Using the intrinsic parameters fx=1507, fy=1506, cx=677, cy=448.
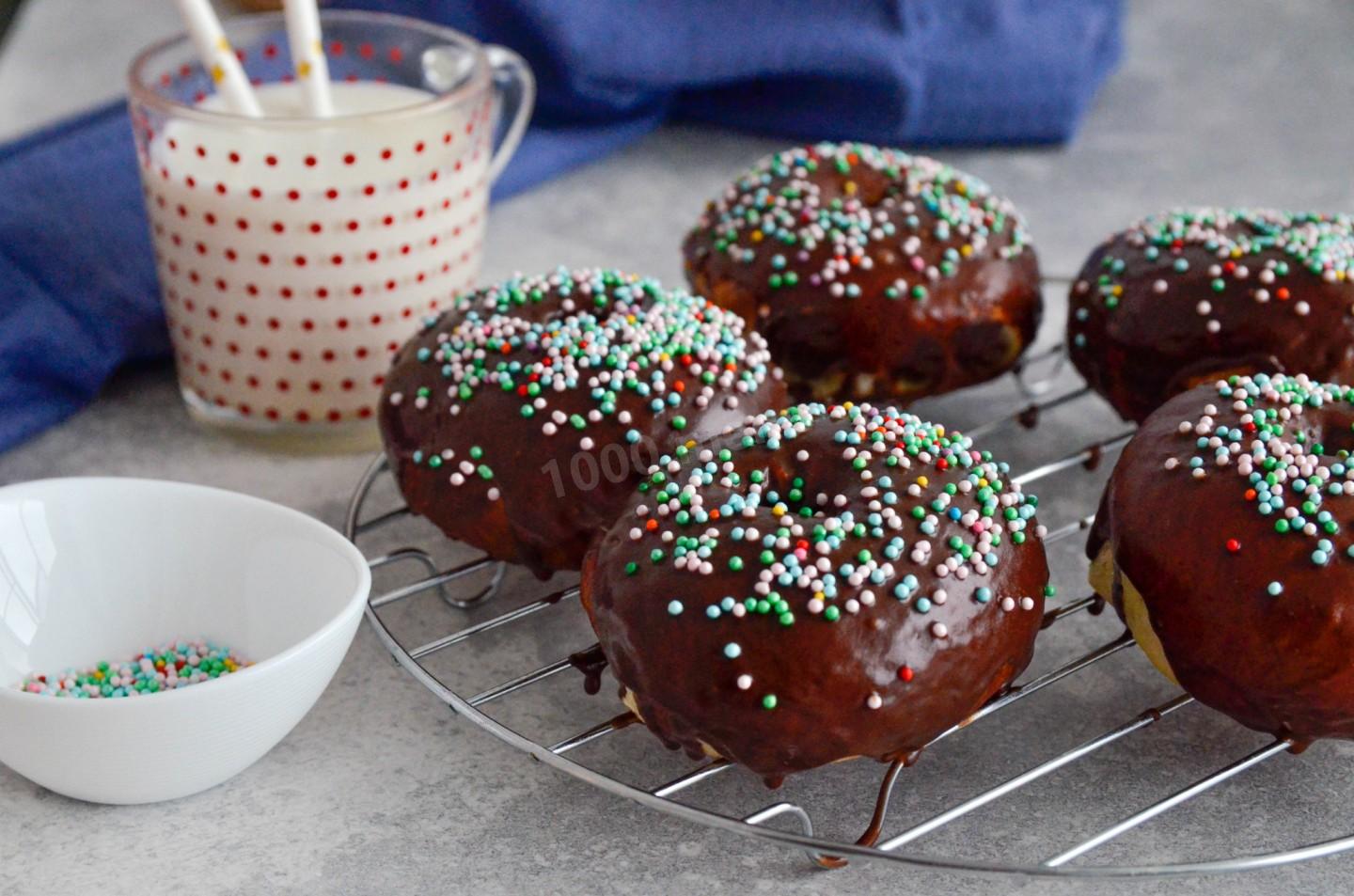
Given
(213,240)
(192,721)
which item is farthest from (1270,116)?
(192,721)

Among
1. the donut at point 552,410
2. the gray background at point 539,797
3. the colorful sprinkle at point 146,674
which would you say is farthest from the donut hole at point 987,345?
the colorful sprinkle at point 146,674

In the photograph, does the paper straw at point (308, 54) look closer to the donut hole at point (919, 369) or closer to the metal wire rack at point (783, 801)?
the metal wire rack at point (783, 801)

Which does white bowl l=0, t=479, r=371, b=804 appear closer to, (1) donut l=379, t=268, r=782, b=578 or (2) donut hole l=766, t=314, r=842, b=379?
(1) donut l=379, t=268, r=782, b=578

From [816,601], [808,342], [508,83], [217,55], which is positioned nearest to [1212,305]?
[808,342]

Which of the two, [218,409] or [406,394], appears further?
[218,409]

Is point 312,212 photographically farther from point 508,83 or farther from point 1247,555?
point 1247,555

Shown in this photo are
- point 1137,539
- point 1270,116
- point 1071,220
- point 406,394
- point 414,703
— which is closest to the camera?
point 1137,539

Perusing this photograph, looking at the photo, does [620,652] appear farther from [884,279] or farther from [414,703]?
[884,279]
